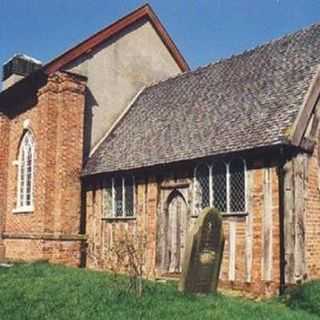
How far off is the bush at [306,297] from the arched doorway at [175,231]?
156 inches

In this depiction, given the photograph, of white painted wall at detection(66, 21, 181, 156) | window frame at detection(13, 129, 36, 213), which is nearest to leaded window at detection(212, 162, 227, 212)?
white painted wall at detection(66, 21, 181, 156)

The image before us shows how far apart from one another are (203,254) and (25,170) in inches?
467

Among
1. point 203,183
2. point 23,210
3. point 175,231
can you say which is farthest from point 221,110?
point 23,210

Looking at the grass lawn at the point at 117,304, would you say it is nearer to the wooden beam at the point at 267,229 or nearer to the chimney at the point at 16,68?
the wooden beam at the point at 267,229

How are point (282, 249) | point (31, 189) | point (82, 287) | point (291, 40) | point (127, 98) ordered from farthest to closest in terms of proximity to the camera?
point (127, 98) → point (31, 189) → point (291, 40) → point (282, 249) → point (82, 287)

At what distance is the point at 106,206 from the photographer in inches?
706

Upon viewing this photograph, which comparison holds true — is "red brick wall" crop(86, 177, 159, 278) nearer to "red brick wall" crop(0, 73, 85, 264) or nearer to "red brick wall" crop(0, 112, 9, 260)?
"red brick wall" crop(0, 73, 85, 264)

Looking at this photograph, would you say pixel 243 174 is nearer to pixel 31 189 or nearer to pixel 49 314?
pixel 49 314

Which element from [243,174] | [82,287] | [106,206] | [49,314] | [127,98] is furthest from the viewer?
[127,98]

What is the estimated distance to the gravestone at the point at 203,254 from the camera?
10.9m

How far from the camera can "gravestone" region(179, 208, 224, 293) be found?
35.8 feet

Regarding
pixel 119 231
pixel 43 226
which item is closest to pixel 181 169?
pixel 119 231

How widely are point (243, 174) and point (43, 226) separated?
8120mm

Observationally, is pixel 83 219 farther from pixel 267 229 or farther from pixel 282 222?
pixel 282 222
